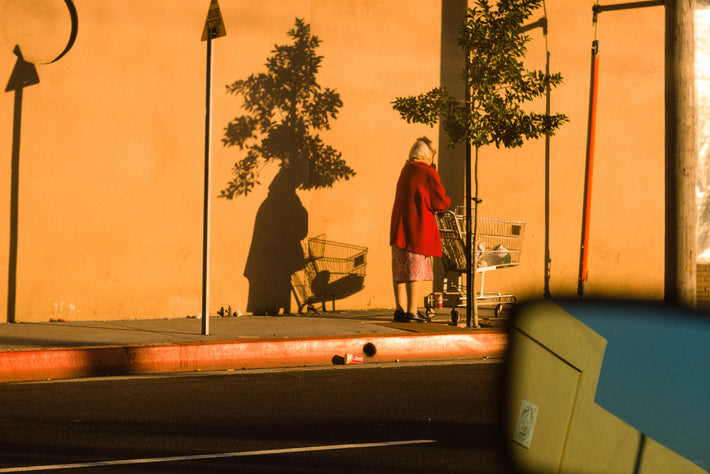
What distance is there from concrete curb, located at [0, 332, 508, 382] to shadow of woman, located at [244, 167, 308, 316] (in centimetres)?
273

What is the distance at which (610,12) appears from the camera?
49.2 feet

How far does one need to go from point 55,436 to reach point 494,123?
6.57 metres

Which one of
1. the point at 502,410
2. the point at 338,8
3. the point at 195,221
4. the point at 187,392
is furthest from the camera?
the point at 338,8

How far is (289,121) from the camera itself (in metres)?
12.7

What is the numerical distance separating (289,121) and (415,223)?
7.71ft

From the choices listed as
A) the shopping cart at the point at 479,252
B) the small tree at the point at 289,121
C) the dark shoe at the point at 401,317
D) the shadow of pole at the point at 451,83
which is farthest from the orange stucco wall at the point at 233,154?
the dark shoe at the point at 401,317

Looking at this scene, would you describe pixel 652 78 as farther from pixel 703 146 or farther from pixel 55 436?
pixel 55 436

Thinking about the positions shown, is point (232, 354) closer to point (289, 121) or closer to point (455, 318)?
point (455, 318)

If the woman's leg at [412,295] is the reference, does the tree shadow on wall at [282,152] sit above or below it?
above

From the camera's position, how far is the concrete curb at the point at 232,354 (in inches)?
335

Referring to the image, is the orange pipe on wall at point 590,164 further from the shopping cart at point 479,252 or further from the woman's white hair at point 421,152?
the woman's white hair at point 421,152

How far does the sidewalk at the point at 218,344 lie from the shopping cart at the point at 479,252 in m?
0.83

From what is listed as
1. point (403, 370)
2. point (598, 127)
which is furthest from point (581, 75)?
point (403, 370)

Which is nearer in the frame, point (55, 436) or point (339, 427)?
point (55, 436)
